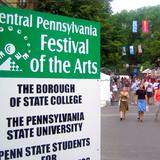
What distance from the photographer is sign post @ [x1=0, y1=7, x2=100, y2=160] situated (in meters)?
3.52

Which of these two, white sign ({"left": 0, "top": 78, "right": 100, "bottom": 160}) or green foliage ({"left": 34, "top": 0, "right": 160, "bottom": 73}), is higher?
green foliage ({"left": 34, "top": 0, "right": 160, "bottom": 73})

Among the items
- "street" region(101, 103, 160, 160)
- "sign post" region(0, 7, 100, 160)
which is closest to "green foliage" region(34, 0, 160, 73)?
"street" region(101, 103, 160, 160)

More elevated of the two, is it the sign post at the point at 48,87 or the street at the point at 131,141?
the sign post at the point at 48,87

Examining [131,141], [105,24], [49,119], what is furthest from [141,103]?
[105,24]

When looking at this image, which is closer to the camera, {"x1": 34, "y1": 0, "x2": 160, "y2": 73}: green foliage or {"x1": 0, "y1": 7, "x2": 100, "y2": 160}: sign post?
{"x1": 0, "y1": 7, "x2": 100, "y2": 160}: sign post

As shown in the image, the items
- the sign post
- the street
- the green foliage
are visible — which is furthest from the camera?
the green foliage

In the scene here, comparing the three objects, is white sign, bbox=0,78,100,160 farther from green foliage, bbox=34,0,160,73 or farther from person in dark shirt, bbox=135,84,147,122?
green foliage, bbox=34,0,160,73

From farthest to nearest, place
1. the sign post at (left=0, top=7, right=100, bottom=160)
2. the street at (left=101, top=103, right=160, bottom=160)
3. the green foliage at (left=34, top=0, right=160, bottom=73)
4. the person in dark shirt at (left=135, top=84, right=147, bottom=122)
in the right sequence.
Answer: the green foliage at (left=34, top=0, right=160, bottom=73), the person in dark shirt at (left=135, top=84, right=147, bottom=122), the street at (left=101, top=103, right=160, bottom=160), the sign post at (left=0, top=7, right=100, bottom=160)

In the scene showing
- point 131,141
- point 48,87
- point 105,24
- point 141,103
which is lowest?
point 131,141

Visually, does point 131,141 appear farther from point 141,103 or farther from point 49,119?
point 49,119

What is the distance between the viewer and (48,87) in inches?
149

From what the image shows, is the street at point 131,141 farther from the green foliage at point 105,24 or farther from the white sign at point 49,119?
the green foliage at point 105,24

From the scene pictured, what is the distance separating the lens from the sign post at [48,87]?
3521 mm

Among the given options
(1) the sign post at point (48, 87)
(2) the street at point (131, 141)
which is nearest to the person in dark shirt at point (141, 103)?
(2) the street at point (131, 141)
